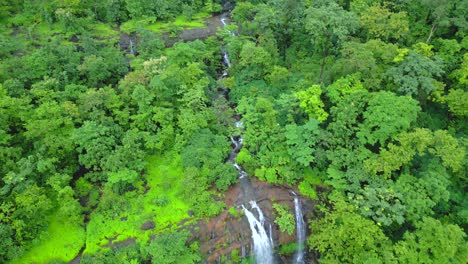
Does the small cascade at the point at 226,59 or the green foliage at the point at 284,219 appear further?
the small cascade at the point at 226,59

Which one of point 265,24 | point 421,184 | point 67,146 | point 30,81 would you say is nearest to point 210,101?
point 265,24

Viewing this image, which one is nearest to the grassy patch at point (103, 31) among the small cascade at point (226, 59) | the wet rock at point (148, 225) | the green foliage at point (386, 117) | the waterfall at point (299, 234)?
the small cascade at point (226, 59)

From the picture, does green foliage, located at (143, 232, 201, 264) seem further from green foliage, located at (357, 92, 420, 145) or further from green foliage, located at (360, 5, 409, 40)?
green foliage, located at (360, 5, 409, 40)

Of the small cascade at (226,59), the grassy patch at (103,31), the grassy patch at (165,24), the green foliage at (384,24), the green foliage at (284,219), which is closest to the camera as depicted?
the green foliage at (284,219)

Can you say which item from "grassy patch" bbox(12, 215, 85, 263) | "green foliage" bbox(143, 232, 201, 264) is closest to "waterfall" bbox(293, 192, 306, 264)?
"green foliage" bbox(143, 232, 201, 264)

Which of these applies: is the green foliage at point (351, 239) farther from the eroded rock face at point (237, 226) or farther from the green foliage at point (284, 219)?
the eroded rock face at point (237, 226)

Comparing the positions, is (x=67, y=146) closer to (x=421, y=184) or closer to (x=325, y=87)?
(x=325, y=87)
